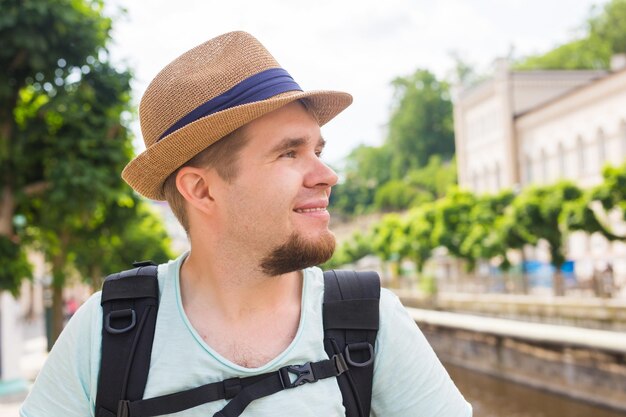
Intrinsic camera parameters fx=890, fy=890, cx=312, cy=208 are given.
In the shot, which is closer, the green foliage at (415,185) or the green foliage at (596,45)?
the green foliage at (596,45)

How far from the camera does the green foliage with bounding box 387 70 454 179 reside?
7875cm

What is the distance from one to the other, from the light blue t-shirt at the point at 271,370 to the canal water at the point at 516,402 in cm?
1721

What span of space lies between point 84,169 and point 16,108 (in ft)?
8.35

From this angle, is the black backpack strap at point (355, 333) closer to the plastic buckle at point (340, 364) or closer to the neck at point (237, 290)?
the plastic buckle at point (340, 364)

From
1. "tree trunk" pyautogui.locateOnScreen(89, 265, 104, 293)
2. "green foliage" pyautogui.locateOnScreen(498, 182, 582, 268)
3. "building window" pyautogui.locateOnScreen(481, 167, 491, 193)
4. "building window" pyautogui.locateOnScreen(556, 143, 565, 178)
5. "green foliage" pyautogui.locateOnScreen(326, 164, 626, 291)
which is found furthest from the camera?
"building window" pyautogui.locateOnScreen(481, 167, 491, 193)

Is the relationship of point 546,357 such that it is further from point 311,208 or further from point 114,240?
point 311,208

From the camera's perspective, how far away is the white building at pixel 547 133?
37.0 m

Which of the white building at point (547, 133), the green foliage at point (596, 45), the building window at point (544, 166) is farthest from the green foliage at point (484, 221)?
the green foliage at point (596, 45)

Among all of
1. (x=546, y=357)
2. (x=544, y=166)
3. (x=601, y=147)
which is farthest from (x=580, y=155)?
(x=546, y=357)

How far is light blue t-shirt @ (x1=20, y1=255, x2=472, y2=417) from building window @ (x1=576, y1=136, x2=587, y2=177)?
1562 inches

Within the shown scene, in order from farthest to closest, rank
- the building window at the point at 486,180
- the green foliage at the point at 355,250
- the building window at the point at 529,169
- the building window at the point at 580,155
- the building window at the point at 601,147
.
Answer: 1. the green foliage at the point at 355,250
2. the building window at the point at 486,180
3. the building window at the point at 529,169
4. the building window at the point at 580,155
5. the building window at the point at 601,147

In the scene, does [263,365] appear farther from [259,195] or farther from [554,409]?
[554,409]

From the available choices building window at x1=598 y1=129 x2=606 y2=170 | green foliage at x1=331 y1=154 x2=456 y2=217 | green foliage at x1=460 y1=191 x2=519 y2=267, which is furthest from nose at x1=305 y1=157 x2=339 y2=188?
green foliage at x1=331 y1=154 x2=456 y2=217

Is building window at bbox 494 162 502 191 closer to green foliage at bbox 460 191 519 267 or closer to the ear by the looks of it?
green foliage at bbox 460 191 519 267
